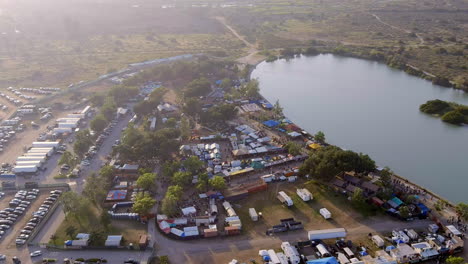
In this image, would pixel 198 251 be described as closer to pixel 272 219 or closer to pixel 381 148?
pixel 272 219

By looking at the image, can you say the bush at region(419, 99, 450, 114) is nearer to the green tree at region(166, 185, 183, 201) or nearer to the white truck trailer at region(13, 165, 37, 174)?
the green tree at region(166, 185, 183, 201)

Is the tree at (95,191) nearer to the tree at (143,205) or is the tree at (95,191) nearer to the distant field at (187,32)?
the tree at (143,205)

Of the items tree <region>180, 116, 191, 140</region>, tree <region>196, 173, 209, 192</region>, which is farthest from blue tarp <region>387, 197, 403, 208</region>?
tree <region>180, 116, 191, 140</region>

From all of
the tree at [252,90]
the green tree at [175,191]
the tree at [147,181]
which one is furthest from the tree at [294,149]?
the tree at [252,90]

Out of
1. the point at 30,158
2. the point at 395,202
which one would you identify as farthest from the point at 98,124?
the point at 395,202

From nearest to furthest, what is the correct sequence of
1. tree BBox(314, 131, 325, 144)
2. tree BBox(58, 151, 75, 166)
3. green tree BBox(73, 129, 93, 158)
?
tree BBox(58, 151, 75, 166), green tree BBox(73, 129, 93, 158), tree BBox(314, 131, 325, 144)

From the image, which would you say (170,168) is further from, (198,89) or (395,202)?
(198,89)
